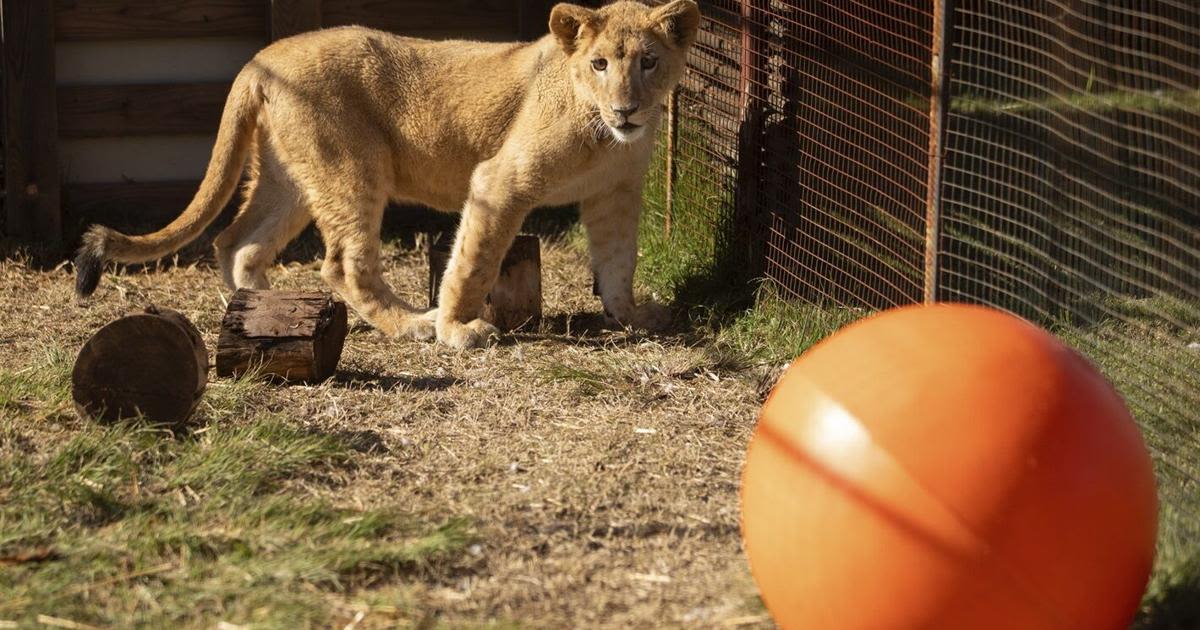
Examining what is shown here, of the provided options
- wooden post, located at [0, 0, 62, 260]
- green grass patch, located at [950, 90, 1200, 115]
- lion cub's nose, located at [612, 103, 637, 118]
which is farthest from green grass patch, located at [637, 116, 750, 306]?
wooden post, located at [0, 0, 62, 260]

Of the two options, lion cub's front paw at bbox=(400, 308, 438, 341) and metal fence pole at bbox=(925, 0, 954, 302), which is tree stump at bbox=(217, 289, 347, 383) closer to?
lion cub's front paw at bbox=(400, 308, 438, 341)

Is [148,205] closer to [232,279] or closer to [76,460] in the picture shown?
[232,279]

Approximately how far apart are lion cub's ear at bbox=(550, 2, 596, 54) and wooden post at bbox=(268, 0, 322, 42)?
98.7 inches

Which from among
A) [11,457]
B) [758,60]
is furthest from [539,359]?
[11,457]

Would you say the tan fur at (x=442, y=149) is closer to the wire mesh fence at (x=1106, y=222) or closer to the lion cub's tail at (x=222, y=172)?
the lion cub's tail at (x=222, y=172)

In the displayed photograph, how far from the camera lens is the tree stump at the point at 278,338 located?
5.66 m

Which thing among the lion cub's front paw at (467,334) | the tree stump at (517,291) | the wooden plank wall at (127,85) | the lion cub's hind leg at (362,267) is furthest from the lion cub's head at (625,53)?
the wooden plank wall at (127,85)

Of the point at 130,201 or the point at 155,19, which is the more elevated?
the point at 155,19

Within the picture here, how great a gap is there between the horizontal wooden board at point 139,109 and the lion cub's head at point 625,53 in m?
2.99

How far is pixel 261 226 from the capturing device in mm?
6977

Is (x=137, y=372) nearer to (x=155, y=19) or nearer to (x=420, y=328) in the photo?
(x=420, y=328)

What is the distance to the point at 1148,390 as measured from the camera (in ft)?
16.3

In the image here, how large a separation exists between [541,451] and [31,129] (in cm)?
452

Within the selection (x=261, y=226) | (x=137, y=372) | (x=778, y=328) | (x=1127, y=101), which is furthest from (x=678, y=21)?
(x=137, y=372)
